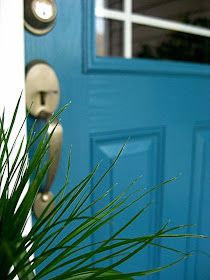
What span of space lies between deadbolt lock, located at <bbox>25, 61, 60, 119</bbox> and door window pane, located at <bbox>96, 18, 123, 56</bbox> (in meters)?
0.17

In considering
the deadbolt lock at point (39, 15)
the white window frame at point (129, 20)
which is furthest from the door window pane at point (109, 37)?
the deadbolt lock at point (39, 15)

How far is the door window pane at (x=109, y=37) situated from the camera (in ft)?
2.50

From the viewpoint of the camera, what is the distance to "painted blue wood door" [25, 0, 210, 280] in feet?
2.25

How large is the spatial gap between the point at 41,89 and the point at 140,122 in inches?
12.0

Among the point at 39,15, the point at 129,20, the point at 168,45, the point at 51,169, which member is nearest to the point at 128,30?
the point at 129,20

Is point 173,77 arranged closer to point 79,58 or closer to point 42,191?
point 79,58

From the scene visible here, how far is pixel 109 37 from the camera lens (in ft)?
2.61

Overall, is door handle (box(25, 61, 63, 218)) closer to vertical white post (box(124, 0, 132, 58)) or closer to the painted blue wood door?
the painted blue wood door

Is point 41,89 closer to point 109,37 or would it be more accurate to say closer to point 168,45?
point 109,37

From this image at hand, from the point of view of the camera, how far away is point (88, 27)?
70cm

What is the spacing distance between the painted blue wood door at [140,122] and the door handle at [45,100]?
0.09 ft

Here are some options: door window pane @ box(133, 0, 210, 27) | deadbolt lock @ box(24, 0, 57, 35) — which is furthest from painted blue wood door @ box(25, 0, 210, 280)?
door window pane @ box(133, 0, 210, 27)

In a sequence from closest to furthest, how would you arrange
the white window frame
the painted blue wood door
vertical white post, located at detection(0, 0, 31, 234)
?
vertical white post, located at detection(0, 0, 31, 234)
the painted blue wood door
the white window frame

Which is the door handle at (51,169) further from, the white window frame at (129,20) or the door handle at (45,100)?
the white window frame at (129,20)
